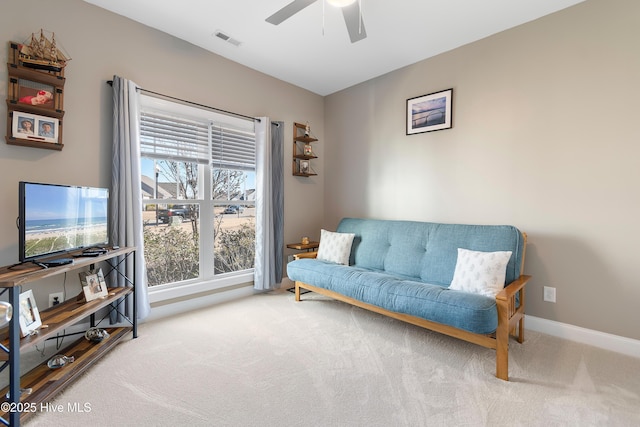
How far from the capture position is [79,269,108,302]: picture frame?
2.01m

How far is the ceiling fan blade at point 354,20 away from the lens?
188 centimetres

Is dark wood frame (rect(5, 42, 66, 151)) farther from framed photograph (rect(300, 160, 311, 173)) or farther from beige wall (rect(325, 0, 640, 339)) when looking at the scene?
beige wall (rect(325, 0, 640, 339))

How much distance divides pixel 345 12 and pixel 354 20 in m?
0.09

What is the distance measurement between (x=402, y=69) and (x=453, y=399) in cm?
320

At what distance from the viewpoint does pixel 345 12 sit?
6.32 feet

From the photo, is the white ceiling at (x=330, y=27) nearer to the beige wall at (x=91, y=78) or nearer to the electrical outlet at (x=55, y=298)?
the beige wall at (x=91, y=78)

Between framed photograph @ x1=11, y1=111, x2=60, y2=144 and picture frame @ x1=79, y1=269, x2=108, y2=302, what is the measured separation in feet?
3.25

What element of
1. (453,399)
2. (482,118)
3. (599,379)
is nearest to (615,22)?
(482,118)

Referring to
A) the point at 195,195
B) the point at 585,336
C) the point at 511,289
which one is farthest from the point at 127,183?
the point at 585,336

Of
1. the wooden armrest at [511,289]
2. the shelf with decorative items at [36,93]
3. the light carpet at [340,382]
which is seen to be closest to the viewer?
the light carpet at [340,382]

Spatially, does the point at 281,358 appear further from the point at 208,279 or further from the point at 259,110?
the point at 259,110

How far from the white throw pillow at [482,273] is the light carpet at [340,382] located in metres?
0.46

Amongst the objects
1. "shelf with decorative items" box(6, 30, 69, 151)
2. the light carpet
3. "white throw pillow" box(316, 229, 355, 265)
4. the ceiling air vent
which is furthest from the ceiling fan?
A: the light carpet

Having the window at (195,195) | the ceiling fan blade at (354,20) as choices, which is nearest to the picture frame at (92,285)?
the window at (195,195)
